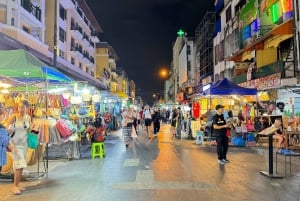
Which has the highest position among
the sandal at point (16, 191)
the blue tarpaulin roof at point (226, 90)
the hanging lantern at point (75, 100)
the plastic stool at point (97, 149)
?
the blue tarpaulin roof at point (226, 90)

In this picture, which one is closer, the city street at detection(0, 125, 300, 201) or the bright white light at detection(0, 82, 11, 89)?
the city street at detection(0, 125, 300, 201)

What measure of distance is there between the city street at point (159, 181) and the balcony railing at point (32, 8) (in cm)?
1946

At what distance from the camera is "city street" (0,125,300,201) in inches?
294

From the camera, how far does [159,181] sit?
888cm

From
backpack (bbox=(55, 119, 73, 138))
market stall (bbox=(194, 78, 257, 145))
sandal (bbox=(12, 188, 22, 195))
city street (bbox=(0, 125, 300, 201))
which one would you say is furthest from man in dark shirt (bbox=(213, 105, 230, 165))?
sandal (bbox=(12, 188, 22, 195))

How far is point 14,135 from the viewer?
859 cm

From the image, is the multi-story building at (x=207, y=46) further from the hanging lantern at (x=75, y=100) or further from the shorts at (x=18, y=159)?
the shorts at (x=18, y=159)

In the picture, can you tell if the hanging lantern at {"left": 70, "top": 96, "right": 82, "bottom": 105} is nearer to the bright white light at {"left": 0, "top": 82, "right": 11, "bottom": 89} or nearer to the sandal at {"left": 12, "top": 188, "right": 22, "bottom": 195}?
the bright white light at {"left": 0, "top": 82, "right": 11, "bottom": 89}

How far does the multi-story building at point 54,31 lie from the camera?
77.4 ft

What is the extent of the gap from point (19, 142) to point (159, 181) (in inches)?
133

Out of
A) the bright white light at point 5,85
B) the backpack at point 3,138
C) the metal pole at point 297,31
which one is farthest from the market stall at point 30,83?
the metal pole at point 297,31

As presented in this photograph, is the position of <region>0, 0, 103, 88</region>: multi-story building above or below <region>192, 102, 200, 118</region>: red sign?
above

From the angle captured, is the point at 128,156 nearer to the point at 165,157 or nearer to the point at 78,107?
the point at 165,157

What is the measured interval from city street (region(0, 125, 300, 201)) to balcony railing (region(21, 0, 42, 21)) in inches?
766
